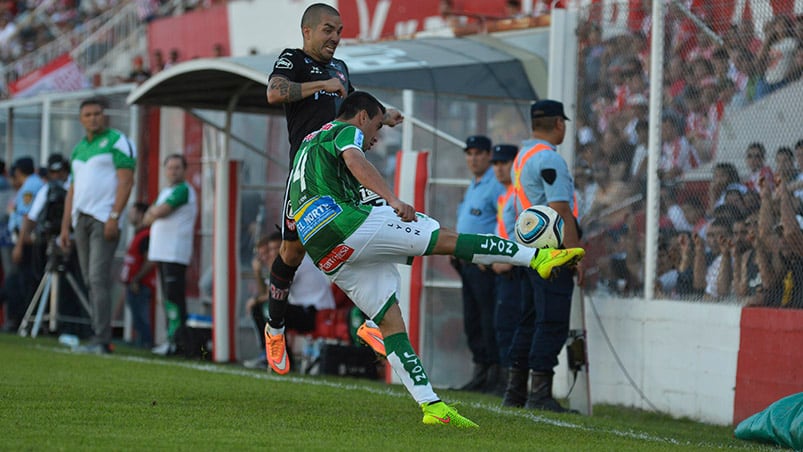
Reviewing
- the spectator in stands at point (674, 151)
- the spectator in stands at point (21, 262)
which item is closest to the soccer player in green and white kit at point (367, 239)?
the spectator in stands at point (674, 151)

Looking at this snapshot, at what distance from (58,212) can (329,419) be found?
31.9ft

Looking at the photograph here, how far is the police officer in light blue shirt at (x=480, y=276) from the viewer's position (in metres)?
12.1

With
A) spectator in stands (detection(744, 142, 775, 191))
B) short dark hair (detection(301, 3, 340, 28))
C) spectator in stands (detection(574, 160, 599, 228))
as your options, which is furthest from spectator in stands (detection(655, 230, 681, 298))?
short dark hair (detection(301, 3, 340, 28))

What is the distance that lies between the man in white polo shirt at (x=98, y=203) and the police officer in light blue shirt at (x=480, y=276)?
11.7 feet

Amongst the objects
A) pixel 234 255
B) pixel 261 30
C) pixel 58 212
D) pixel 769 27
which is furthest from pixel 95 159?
pixel 261 30

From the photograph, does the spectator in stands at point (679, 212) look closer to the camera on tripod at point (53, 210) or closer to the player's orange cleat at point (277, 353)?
the player's orange cleat at point (277, 353)

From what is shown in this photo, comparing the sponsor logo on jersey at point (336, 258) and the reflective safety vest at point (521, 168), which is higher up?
the reflective safety vest at point (521, 168)

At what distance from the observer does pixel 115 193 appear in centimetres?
1385

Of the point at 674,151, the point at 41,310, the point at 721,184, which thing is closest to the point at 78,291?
the point at 41,310

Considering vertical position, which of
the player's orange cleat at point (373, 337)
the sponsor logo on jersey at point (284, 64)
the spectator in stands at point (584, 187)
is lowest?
the player's orange cleat at point (373, 337)

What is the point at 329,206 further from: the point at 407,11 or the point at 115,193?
the point at 407,11

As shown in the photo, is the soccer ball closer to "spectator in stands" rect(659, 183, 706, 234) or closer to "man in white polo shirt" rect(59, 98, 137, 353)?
"spectator in stands" rect(659, 183, 706, 234)

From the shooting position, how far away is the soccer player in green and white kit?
7.41 meters

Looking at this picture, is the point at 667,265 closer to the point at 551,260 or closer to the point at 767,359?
the point at 767,359
